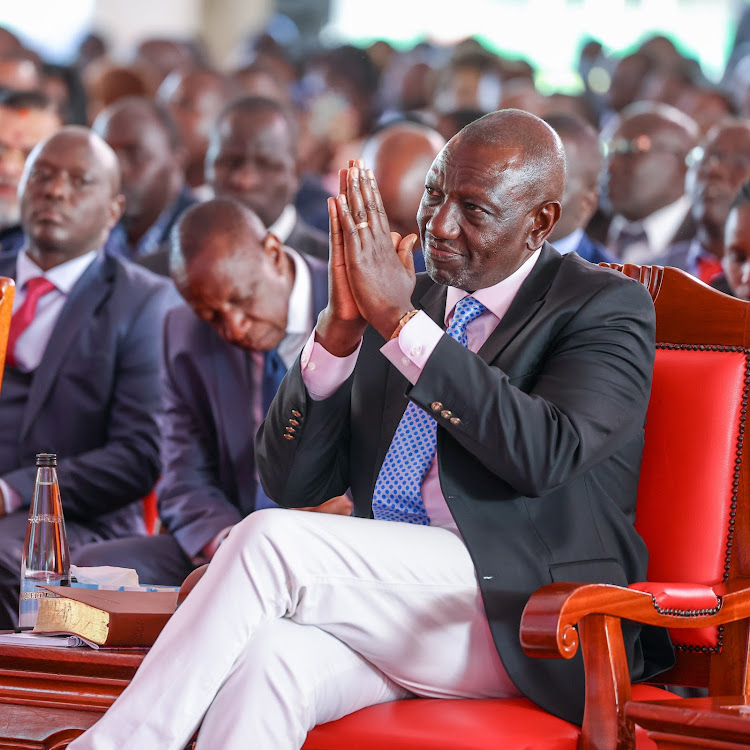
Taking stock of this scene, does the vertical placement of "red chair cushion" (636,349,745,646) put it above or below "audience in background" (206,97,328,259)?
below

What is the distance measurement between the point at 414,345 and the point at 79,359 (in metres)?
1.61

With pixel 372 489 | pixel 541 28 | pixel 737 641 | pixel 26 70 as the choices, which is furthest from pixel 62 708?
pixel 541 28

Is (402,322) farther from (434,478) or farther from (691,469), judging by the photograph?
(691,469)

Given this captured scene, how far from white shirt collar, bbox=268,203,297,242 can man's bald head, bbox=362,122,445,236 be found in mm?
319

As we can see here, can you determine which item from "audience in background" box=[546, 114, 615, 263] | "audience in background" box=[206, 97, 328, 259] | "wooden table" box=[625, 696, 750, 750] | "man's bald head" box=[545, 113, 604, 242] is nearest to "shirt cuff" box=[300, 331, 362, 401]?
"wooden table" box=[625, 696, 750, 750]

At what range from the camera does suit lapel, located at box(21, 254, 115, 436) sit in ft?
10.8

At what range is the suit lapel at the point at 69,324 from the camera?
10.8ft

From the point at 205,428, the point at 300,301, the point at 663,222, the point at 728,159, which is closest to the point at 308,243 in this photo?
the point at 300,301

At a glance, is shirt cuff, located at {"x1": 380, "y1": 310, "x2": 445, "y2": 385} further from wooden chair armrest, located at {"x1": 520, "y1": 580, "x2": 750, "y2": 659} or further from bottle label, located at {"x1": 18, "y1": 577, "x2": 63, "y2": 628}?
bottle label, located at {"x1": 18, "y1": 577, "x2": 63, "y2": 628}

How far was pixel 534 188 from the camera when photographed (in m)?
2.14

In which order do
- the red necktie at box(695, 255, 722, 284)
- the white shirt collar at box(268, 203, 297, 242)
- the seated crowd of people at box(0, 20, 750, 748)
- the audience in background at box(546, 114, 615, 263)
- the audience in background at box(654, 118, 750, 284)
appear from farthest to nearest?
the audience in background at box(654, 118, 750, 284), the white shirt collar at box(268, 203, 297, 242), the red necktie at box(695, 255, 722, 284), the audience in background at box(546, 114, 615, 263), the seated crowd of people at box(0, 20, 750, 748)

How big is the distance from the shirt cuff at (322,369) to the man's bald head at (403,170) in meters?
1.86

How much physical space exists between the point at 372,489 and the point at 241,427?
1.02 metres

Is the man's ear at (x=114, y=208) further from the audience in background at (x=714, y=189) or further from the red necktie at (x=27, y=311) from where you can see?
the audience in background at (x=714, y=189)
